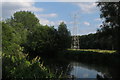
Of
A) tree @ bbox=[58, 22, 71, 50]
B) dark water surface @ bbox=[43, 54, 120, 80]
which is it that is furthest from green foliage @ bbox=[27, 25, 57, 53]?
dark water surface @ bbox=[43, 54, 120, 80]

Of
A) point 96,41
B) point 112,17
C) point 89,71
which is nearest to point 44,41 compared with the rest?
point 96,41

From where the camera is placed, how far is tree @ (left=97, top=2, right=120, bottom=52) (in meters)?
14.6

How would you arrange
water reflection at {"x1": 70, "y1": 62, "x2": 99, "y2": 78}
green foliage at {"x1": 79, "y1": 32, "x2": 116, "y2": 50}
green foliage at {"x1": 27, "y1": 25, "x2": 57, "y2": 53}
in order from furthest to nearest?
1. green foliage at {"x1": 27, "y1": 25, "x2": 57, "y2": 53}
2. green foliage at {"x1": 79, "y1": 32, "x2": 116, "y2": 50}
3. water reflection at {"x1": 70, "y1": 62, "x2": 99, "y2": 78}

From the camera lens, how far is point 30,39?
3031 centimetres

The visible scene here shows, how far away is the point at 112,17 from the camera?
1480cm

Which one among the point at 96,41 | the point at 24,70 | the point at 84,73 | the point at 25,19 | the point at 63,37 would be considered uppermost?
the point at 25,19

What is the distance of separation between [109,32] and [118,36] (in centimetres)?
130

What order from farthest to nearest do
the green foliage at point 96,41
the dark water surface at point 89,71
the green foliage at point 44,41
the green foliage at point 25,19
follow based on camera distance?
the green foliage at point 25,19
the green foliage at point 44,41
the green foliage at point 96,41
the dark water surface at point 89,71

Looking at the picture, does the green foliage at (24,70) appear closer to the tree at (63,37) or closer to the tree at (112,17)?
the tree at (112,17)

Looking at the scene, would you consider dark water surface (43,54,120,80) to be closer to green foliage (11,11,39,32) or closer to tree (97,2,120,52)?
tree (97,2,120,52)

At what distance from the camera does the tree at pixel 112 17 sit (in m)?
14.6

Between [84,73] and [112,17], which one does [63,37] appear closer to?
[112,17]

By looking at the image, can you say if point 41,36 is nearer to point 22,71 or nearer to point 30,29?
point 30,29

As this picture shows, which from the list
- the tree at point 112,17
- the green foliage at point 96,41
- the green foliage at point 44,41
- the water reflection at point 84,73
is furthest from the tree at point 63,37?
the water reflection at point 84,73
